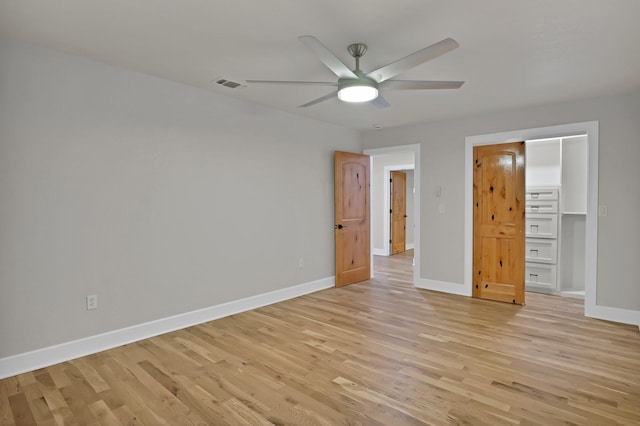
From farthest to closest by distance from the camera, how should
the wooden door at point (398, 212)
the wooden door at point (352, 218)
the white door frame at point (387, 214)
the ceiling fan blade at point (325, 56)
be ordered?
1. the wooden door at point (398, 212)
2. the white door frame at point (387, 214)
3. the wooden door at point (352, 218)
4. the ceiling fan blade at point (325, 56)

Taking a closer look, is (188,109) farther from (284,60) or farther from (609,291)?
(609,291)

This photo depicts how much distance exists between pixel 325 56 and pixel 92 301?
9.23 ft

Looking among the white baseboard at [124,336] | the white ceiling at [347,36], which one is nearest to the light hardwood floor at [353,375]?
the white baseboard at [124,336]

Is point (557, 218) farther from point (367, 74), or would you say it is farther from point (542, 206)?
point (367, 74)

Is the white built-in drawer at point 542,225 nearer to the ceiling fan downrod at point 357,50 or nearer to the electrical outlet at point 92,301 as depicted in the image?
the ceiling fan downrod at point 357,50

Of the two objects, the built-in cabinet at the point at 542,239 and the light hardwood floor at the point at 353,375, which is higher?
the built-in cabinet at the point at 542,239

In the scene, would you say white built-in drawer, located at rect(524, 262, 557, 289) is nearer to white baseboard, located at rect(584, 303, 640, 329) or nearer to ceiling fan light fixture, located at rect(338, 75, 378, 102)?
white baseboard, located at rect(584, 303, 640, 329)

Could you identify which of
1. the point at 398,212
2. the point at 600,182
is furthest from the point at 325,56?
the point at 398,212

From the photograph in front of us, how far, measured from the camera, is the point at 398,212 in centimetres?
942

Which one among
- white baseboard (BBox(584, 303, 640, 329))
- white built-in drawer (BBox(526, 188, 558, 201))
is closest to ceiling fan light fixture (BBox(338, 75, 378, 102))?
white baseboard (BBox(584, 303, 640, 329))

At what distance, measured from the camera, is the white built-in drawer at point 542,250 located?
17.4 feet

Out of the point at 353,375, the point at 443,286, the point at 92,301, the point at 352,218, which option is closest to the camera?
the point at 353,375

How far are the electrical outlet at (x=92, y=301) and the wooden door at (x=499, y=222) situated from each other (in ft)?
14.9

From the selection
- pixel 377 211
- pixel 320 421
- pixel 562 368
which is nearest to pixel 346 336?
pixel 320 421
